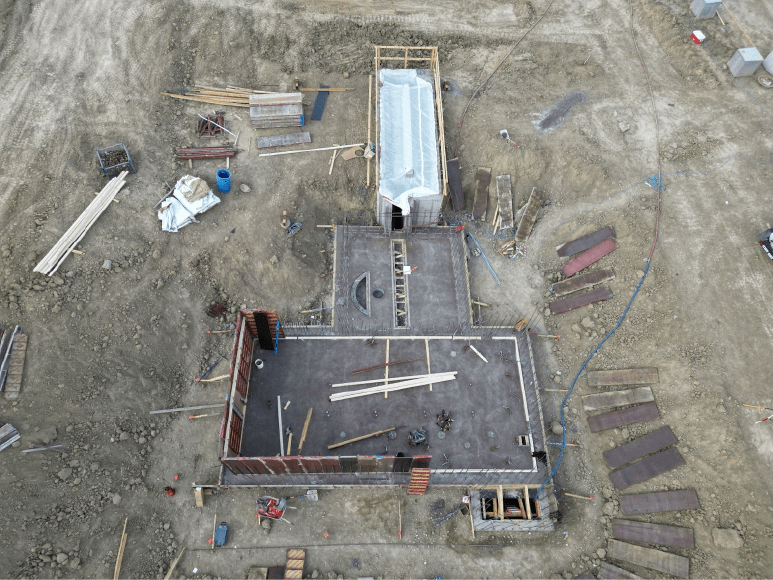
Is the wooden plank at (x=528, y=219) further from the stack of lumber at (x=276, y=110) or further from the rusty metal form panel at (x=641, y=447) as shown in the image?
the stack of lumber at (x=276, y=110)

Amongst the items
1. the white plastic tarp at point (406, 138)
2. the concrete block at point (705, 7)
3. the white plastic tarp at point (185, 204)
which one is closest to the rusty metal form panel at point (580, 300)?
the white plastic tarp at point (406, 138)

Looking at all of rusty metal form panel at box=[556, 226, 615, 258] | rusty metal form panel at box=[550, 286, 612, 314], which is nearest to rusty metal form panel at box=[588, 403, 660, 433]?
rusty metal form panel at box=[550, 286, 612, 314]

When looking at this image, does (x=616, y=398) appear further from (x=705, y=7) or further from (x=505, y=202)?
(x=705, y=7)

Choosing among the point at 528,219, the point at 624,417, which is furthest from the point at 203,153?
the point at 624,417

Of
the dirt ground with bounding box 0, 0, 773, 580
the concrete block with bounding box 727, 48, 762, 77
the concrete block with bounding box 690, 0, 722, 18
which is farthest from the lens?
the concrete block with bounding box 690, 0, 722, 18

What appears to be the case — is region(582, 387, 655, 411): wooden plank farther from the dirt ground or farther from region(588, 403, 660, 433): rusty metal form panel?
the dirt ground
